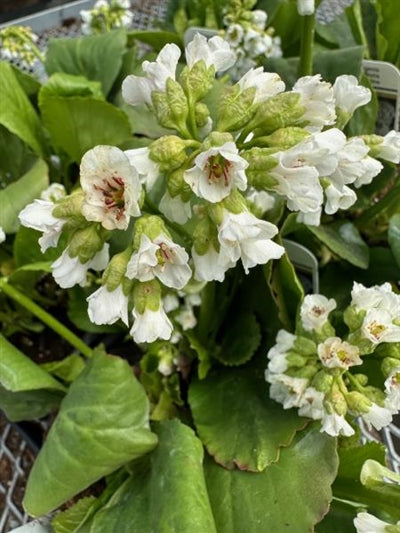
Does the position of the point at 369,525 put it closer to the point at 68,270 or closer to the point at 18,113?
the point at 68,270

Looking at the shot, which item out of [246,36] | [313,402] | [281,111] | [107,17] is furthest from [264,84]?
[107,17]

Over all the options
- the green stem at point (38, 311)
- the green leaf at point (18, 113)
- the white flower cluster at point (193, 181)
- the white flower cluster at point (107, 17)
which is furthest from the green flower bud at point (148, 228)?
the white flower cluster at point (107, 17)

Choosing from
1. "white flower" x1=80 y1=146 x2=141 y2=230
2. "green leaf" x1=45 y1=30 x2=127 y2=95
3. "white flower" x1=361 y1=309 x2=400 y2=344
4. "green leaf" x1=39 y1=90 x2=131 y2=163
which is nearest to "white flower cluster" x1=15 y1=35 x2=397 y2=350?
"white flower" x1=80 y1=146 x2=141 y2=230

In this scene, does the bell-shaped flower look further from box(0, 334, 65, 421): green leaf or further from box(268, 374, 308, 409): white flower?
box(0, 334, 65, 421): green leaf

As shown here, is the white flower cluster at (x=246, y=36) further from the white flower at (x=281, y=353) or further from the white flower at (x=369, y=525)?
the white flower at (x=369, y=525)

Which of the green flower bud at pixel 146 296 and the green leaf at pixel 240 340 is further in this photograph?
the green leaf at pixel 240 340
